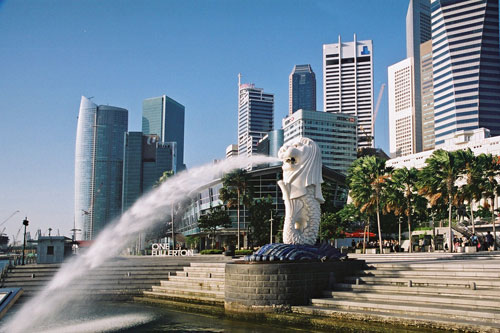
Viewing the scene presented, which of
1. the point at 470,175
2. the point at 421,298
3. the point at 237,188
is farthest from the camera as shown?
the point at 237,188

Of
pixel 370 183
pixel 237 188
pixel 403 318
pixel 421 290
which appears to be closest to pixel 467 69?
pixel 237 188

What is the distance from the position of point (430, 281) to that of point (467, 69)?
15127cm

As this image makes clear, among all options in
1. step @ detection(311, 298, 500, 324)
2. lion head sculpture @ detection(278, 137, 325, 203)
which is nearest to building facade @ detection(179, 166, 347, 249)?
lion head sculpture @ detection(278, 137, 325, 203)

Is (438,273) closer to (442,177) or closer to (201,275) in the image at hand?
(201,275)

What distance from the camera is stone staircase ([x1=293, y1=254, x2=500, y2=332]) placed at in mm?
16078

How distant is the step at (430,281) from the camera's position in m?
18.2

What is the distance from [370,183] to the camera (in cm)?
4544

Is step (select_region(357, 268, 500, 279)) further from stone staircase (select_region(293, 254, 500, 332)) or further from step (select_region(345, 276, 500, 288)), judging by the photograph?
step (select_region(345, 276, 500, 288))

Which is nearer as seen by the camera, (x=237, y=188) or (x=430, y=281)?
(x=430, y=281)

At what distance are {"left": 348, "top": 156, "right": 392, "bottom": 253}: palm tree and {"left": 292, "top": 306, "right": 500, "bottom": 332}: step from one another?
26.0 meters

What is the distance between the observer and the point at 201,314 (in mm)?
22031

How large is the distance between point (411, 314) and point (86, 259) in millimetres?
24489

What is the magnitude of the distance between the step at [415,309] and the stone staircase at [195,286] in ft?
21.9

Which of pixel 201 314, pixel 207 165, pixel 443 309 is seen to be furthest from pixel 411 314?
pixel 207 165
